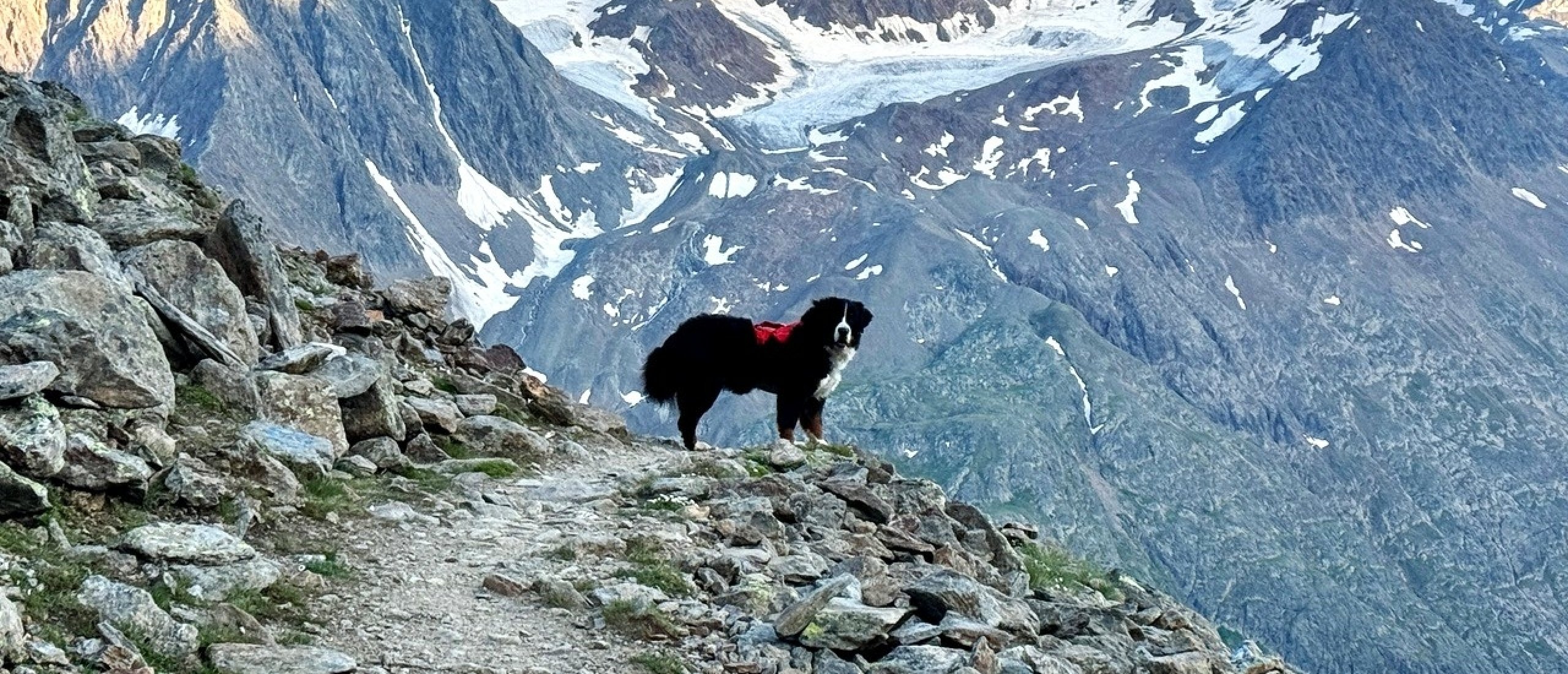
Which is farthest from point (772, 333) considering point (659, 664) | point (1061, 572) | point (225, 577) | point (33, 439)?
point (33, 439)

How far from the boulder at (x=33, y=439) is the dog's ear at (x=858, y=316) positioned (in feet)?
49.9

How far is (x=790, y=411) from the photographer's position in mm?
24109

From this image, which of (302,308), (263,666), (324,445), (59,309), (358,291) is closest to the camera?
(263,666)

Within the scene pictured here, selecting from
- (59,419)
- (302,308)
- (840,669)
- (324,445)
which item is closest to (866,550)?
(840,669)

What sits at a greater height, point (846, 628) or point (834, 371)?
point (846, 628)

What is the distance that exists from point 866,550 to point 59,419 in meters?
8.50

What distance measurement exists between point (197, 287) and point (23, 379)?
18.2 ft

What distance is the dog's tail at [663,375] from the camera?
23.8m

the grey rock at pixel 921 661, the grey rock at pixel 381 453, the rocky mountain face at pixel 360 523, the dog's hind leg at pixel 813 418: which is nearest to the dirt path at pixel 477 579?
the rocky mountain face at pixel 360 523

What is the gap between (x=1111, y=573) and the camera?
67.4 feet

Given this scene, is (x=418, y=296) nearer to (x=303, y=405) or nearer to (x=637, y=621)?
(x=303, y=405)

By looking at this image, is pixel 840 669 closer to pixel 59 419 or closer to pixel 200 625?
pixel 200 625

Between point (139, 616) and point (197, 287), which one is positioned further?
point (197, 287)

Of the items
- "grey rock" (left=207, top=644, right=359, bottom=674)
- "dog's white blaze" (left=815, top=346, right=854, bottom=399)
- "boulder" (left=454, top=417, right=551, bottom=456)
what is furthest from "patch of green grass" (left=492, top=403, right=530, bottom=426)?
"grey rock" (left=207, top=644, right=359, bottom=674)
